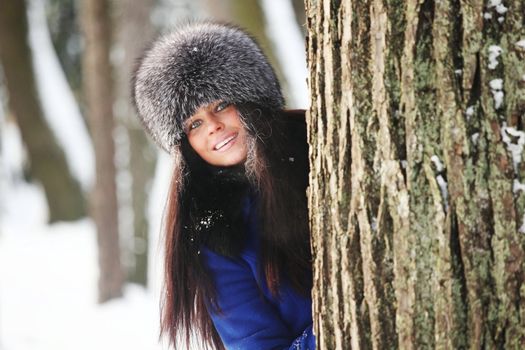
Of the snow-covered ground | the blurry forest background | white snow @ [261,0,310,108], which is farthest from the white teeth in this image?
white snow @ [261,0,310,108]

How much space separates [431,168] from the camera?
1.42 meters

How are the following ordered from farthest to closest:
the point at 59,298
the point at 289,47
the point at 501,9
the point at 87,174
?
the point at 87,174 < the point at 59,298 < the point at 289,47 < the point at 501,9

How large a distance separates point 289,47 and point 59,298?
4.31 meters

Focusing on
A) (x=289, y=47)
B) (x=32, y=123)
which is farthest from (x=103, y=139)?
(x=32, y=123)

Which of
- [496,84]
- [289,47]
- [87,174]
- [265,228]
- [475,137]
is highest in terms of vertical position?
[289,47]

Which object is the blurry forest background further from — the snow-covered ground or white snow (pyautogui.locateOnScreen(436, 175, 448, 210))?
white snow (pyautogui.locateOnScreen(436, 175, 448, 210))

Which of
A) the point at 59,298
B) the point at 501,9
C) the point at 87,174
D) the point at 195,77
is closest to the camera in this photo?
the point at 501,9

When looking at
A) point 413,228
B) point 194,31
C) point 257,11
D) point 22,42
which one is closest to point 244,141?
point 194,31

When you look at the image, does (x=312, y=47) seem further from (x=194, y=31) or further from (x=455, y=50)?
(x=194, y=31)

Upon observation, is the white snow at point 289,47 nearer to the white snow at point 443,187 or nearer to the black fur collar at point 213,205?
the black fur collar at point 213,205

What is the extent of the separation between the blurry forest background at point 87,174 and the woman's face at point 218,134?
47cm

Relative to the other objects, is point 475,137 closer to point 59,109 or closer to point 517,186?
point 517,186

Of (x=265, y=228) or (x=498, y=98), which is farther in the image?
(x=265, y=228)

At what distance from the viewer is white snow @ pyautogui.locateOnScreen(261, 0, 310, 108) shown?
22.9 ft
